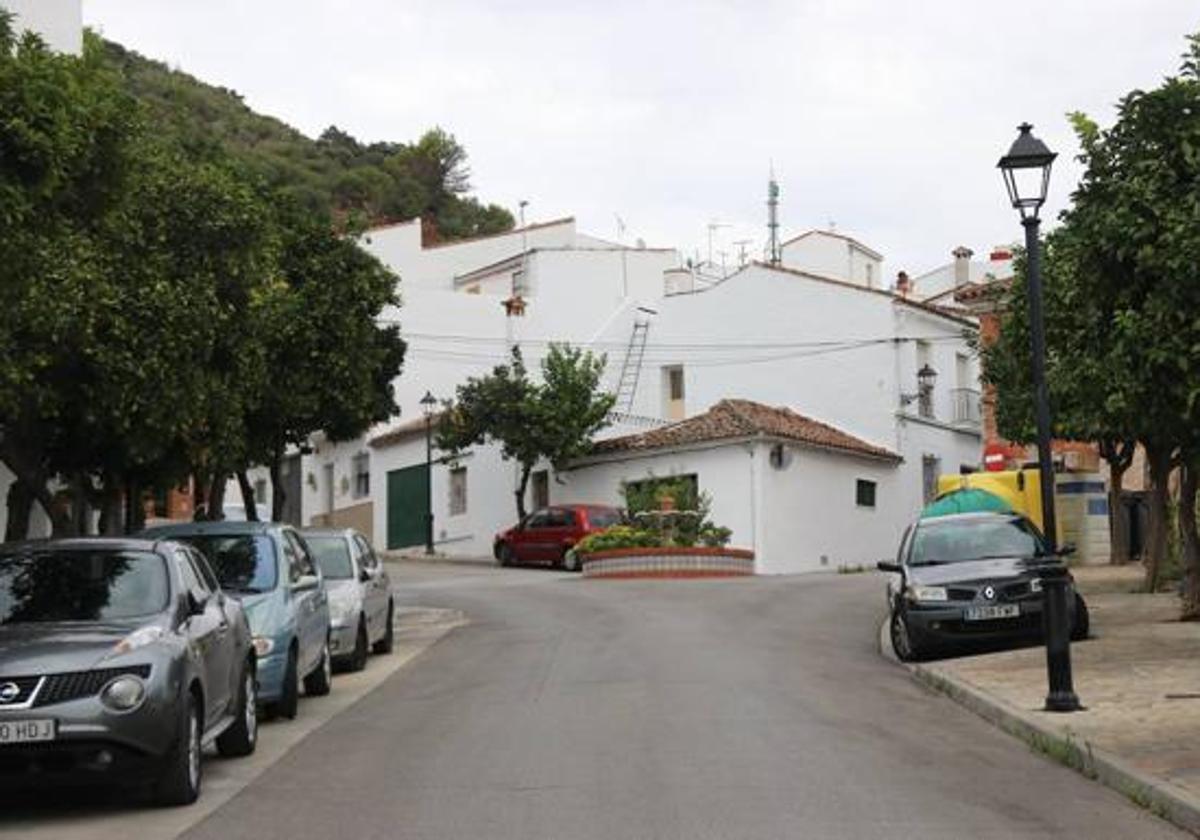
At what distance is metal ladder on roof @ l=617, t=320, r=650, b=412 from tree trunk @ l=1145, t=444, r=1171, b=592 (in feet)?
84.0

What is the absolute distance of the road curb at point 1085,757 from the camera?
8.45 meters

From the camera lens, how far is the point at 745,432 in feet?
123

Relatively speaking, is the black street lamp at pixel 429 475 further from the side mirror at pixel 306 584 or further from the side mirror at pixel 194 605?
the side mirror at pixel 194 605

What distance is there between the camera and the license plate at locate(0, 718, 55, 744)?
328 inches

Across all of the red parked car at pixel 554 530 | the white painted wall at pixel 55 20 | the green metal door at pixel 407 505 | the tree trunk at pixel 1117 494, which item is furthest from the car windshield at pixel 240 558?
the green metal door at pixel 407 505

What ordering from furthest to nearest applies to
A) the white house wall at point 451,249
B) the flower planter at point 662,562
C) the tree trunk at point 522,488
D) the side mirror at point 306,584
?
the white house wall at point 451,249, the tree trunk at point 522,488, the flower planter at point 662,562, the side mirror at point 306,584

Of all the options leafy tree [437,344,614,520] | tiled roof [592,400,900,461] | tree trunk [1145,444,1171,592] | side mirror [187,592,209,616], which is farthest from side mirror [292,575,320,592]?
leafy tree [437,344,614,520]

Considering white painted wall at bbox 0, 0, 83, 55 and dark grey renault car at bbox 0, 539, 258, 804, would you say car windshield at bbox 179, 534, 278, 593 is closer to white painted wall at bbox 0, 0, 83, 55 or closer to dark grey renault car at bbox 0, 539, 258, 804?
dark grey renault car at bbox 0, 539, 258, 804

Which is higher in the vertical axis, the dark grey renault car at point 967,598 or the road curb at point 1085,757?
the dark grey renault car at point 967,598

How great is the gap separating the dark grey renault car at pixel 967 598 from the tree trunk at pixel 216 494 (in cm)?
969

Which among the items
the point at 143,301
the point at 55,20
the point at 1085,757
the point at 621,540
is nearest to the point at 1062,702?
the point at 1085,757

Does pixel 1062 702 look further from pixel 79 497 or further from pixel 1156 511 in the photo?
pixel 79 497

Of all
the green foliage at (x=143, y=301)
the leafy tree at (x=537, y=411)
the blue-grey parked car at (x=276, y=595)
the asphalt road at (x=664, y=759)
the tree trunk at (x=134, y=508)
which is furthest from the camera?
the leafy tree at (x=537, y=411)

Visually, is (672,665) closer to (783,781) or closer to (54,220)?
(783,781)
